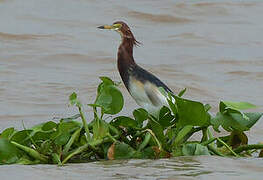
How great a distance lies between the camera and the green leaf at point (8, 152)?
622 centimetres

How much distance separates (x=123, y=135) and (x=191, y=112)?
19.6 inches

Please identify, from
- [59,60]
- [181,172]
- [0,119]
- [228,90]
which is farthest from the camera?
[59,60]

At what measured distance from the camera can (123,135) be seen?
21.0 feet

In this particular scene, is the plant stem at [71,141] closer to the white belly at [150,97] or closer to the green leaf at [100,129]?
the green leaf at [100,129]

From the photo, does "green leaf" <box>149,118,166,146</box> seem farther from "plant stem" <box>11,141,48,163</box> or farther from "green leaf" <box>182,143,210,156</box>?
"plant stem" <box>11,141,48,163</box>

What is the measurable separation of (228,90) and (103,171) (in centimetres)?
513

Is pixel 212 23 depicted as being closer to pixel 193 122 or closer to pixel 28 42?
pixel 28 42

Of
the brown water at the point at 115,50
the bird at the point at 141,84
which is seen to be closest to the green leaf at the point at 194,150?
the bird at the point at 141,84

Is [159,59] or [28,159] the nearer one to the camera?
[28,159]

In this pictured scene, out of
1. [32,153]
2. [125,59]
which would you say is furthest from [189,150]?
[125,59]

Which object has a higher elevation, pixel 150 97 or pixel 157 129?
pixel 150 97

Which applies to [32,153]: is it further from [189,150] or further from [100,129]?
[189,150]

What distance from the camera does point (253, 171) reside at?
6.23m

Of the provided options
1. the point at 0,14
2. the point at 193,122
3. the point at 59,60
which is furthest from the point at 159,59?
the point at 193,122
